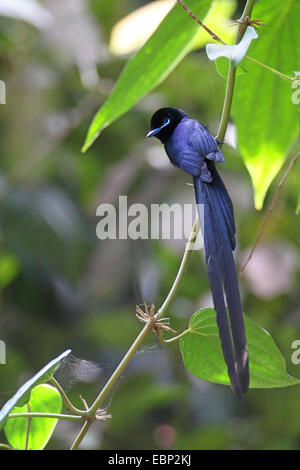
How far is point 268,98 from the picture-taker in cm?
99

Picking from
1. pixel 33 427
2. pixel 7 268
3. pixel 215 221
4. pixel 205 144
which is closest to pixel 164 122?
pixel 205 144

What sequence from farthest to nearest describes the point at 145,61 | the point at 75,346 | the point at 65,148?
the point at 65,148 < the point at 75,346 < the point at 145,61

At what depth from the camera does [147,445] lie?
179 centimetres

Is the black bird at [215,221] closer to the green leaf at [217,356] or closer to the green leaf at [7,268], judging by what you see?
the green leaf at [217,356]

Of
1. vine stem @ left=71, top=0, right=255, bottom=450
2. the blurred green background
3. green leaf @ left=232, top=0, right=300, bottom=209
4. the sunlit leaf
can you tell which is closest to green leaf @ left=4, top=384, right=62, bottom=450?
vine stem @ left=71, top=0, right=255, bottom=450

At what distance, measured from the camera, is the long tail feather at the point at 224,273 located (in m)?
0.57

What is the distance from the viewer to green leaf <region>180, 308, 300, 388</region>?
0.74m

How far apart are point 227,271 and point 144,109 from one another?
1641 millimetres

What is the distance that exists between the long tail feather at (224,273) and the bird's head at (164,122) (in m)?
0.12

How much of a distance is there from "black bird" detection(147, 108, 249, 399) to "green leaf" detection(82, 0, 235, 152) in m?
0.15

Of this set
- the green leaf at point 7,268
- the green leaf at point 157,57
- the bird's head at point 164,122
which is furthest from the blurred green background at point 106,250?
the bird's head at point 164,122

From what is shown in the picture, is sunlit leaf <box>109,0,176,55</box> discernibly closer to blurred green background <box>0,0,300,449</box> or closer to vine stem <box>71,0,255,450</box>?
blurred green background <box>0,0,300,449</box>
